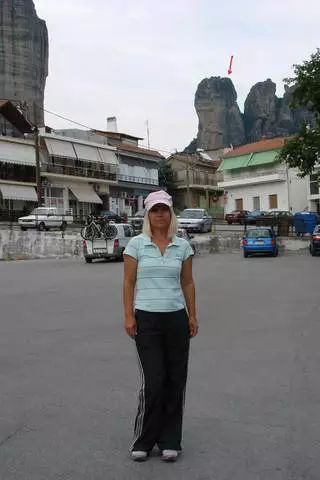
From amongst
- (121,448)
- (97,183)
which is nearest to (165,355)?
(121,448)

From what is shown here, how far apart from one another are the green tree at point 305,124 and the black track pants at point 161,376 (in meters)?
26.6

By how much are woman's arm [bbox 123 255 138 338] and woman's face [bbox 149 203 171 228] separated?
302mm

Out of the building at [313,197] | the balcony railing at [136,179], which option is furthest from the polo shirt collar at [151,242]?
the building at [313,197]

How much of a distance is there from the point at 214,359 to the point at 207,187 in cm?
7276

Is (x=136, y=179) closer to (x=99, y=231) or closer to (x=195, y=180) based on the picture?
(x=195, y=180)

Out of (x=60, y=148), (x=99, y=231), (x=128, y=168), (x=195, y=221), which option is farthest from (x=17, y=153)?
(x=99, y=231)

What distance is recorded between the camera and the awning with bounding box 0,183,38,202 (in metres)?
51.2

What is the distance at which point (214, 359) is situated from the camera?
7.13m

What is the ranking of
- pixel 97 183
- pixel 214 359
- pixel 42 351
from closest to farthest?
pixel 214 359 → pixel 42 351 → pixel 97 183

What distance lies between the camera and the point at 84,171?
6034cm

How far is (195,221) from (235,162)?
96.5ft

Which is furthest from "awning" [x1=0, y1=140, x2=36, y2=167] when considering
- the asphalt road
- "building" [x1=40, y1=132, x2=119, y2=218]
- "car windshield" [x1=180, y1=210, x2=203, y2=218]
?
the asphalt road

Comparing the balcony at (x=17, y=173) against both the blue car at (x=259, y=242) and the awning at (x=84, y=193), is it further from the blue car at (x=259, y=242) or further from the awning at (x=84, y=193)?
the blue car at (x=259, y=242)

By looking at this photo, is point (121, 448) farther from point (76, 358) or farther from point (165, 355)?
point (76, 358)
